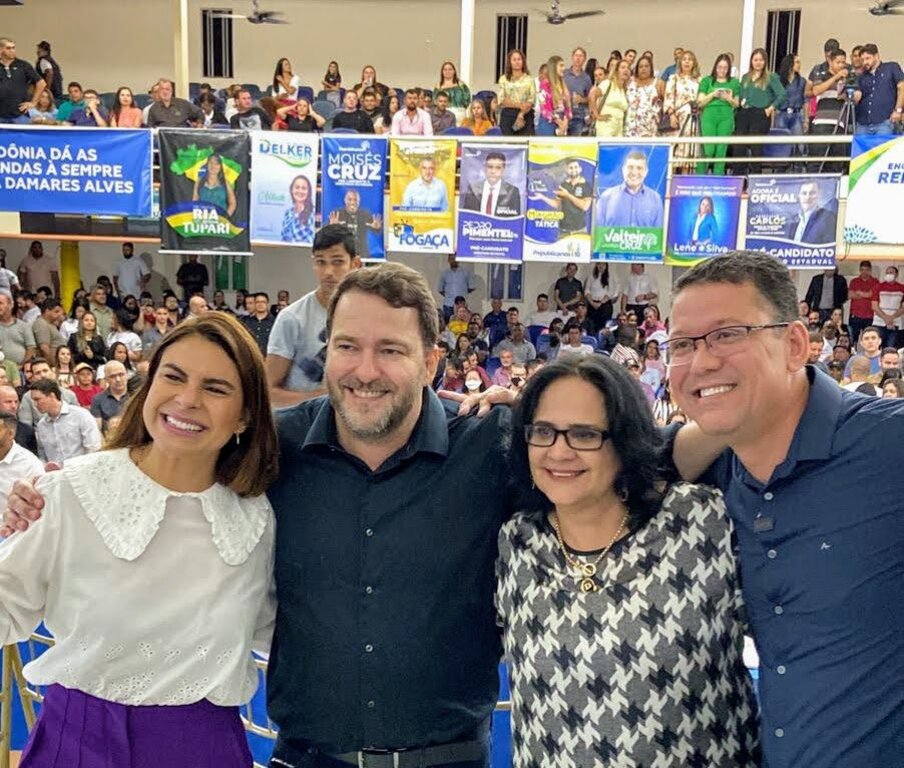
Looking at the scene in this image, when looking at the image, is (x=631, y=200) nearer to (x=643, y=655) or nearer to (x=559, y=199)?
(x=559, y=199)

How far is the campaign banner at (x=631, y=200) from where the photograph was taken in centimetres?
1073

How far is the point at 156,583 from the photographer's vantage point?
1.93 m

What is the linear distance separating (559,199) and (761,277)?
9.36 m

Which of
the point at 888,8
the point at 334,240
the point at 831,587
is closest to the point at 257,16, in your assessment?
the point at 888,8

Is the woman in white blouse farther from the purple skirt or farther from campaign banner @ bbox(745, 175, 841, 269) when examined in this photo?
campaign banner @ bbox(745, 175, 841, 269)

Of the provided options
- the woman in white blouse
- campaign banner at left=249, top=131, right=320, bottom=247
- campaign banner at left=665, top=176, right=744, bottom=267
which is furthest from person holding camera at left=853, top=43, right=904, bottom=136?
the woman in white blouse

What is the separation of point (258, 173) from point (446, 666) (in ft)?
32.0

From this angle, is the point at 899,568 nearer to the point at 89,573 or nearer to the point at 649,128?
the point at 89,573

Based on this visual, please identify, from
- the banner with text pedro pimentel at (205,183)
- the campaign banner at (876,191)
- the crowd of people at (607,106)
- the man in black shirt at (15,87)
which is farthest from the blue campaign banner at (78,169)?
the campaign banner at (876,191)

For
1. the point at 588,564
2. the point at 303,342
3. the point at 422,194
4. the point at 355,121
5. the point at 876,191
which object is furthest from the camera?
the point at 355,121

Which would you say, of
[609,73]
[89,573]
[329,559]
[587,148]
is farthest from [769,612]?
[609,73]

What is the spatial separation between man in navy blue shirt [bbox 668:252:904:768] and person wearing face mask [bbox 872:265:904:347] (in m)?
11.8

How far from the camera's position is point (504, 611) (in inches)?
76.0

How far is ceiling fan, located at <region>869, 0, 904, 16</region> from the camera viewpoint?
1568 centimetres
